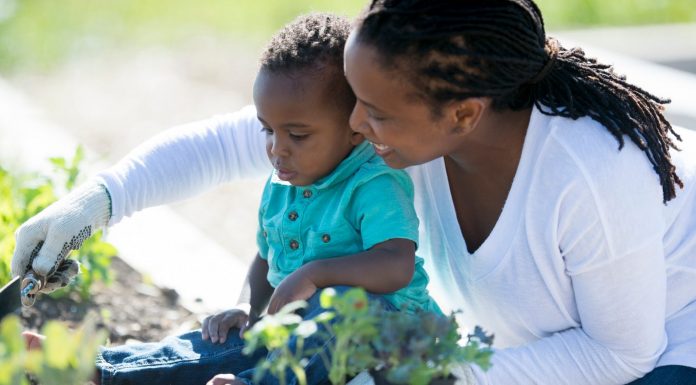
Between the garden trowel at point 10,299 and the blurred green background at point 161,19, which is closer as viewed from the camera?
the garden trowel at point 10,299

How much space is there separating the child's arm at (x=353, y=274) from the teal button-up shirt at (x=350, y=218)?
56 mm

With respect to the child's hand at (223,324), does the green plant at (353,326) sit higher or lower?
higher

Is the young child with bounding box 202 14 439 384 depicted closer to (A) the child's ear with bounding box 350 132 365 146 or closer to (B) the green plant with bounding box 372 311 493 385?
(A) the child's ear with bounding box 350 132 365 146

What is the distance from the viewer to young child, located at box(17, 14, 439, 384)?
222cm

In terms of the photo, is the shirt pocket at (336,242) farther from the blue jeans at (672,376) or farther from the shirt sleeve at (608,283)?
the blue jeans at (672,376)

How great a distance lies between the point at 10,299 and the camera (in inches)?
82.7

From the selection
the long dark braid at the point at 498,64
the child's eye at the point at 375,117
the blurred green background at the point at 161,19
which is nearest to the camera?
the long dark braid at the point at 498,64

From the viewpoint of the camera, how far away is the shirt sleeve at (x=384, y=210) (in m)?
2.27

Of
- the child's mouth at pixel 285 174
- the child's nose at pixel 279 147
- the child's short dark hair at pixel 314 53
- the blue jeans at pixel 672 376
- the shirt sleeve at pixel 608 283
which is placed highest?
the child's short dark hair at pixel 314 53

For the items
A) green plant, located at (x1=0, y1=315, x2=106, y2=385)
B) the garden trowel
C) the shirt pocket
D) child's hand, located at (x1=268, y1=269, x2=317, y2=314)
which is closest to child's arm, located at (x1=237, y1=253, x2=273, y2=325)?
the shirt pocket

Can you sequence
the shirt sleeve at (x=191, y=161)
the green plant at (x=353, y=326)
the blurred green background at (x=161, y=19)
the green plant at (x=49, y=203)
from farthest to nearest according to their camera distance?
the blurred green background at (x=161, y=19) → the green plant at (x=49, y=203) → the shirt sleeve at (x=191, y=161) → the green plant at (x=353, y=326)

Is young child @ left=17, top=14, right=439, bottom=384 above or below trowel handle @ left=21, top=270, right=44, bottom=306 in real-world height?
below

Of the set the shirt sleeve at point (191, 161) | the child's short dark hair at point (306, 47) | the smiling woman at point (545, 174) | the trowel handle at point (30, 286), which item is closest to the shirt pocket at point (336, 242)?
the smiling woman at point (545, 174)

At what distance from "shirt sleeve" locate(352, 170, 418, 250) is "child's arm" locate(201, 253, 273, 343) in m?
0.41
